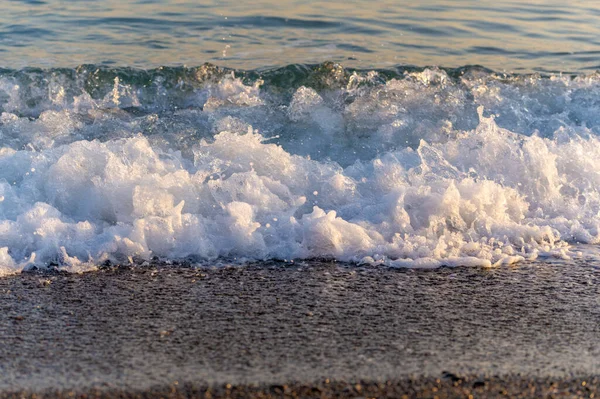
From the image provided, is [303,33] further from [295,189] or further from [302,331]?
[302,331]

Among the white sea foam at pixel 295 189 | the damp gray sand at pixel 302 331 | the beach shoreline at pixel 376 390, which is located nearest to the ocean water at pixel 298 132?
the white sea foam at pixel 295 189

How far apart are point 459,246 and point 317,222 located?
2.40 feet

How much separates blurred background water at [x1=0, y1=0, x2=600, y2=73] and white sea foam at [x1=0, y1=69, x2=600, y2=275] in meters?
1.50

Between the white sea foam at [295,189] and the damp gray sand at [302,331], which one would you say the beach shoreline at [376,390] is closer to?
the damp gray sand at [302,331]

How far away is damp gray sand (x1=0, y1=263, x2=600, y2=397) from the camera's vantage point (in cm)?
269

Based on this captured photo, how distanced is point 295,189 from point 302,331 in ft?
5.62

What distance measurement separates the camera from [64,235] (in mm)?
4129

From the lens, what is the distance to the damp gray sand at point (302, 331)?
2.69 meters

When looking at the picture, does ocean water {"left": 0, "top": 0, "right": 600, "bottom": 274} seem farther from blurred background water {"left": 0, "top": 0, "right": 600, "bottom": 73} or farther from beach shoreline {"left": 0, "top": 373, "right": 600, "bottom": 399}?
beach shoreline {"left": 0, "top": 373, "right": 600, "bottom": 399}

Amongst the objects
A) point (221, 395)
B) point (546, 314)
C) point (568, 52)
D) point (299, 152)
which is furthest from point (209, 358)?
point (568, 52)

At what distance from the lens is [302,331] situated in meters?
3.13

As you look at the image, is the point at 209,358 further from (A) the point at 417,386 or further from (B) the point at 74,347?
(A) the point at 417,386

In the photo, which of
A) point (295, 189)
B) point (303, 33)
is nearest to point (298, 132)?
point (295, 189)

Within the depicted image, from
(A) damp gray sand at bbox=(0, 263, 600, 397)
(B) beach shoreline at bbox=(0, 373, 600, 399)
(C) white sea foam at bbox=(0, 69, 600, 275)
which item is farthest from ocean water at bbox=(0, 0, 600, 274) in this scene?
(B) beach shoreline at bbox=(0, 373, 600, 399)
